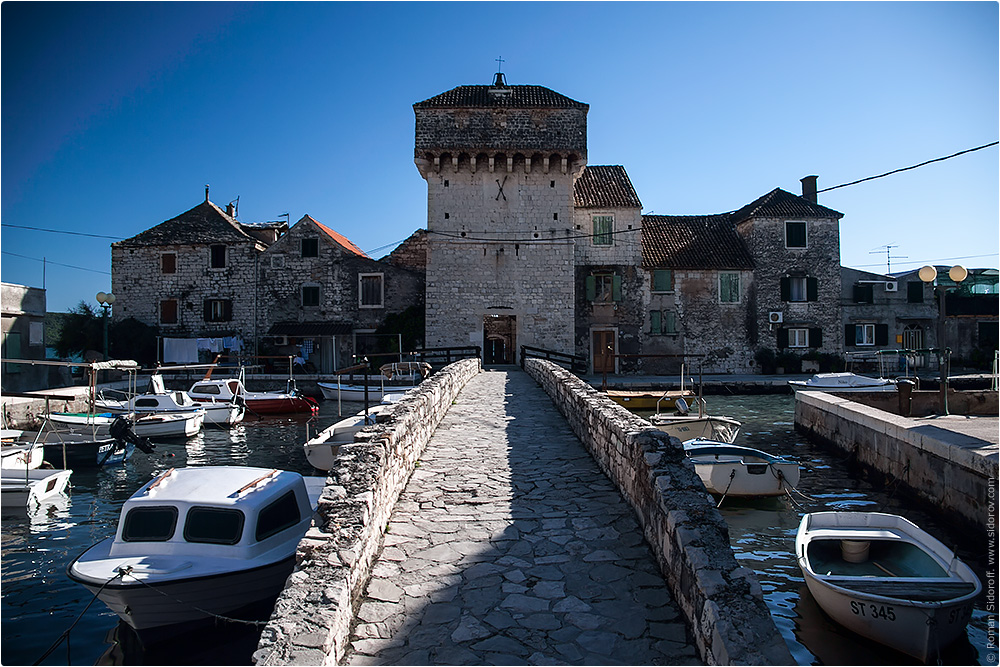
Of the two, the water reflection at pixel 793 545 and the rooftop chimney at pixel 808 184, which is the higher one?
the rooftop chimney at pixel 808 184

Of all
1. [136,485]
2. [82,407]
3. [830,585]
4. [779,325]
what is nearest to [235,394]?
[82,407]

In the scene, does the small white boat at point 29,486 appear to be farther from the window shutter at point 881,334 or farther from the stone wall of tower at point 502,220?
the window shutter at point 881,334

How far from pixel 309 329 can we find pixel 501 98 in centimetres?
1396

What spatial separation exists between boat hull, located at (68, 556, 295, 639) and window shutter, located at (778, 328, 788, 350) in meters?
29.8

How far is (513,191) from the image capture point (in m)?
29.1

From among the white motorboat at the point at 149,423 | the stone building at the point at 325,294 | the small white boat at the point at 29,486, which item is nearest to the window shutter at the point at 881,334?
the stone building at the point at 325,294

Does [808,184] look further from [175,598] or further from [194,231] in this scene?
[175,598]

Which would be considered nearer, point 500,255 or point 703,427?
point 703,427

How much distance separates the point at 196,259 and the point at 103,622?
27874 mm

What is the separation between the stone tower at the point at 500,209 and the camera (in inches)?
1111

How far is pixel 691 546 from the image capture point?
418 cm

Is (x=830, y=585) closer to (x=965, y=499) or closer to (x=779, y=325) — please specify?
(x=965, y=499)

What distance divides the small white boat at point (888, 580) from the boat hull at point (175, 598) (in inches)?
250

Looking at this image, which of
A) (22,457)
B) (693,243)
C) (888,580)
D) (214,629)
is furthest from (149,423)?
(693,243)
